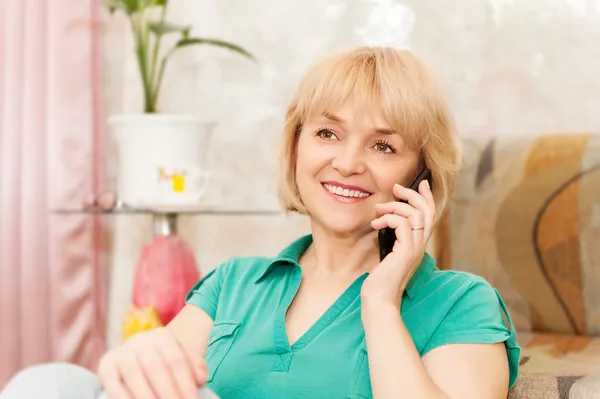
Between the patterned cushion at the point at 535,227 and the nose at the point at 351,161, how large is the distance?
624 mm

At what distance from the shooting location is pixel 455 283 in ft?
A: 3.49

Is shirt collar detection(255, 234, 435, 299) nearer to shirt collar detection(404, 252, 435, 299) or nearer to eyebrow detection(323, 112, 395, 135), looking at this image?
shirt collar detection(404, 252, 435, 299)

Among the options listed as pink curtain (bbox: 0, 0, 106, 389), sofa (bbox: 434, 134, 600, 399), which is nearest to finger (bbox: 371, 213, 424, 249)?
sofa (bbox: 434, 134, 600, 399)

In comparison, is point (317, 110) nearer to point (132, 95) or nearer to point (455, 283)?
point (455, 283)

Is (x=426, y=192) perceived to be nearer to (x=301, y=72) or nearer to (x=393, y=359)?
(x=393, y=359)

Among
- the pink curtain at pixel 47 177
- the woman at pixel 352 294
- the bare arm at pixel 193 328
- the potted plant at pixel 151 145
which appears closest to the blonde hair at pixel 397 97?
the woman at pixel 352 294

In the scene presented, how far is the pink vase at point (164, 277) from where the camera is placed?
1.78 metres

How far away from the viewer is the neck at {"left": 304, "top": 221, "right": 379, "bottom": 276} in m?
1.19

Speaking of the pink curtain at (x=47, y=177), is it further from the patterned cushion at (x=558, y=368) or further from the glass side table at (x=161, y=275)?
the patterned cushion at (x=558, y=368)

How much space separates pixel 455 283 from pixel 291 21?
53.0 inches

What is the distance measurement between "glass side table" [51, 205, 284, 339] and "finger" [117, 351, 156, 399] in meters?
0.85

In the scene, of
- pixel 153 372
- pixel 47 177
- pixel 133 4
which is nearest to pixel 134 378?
pixel 153 372

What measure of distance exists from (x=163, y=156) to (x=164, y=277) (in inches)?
11.2

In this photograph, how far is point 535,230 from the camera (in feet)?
5.30
